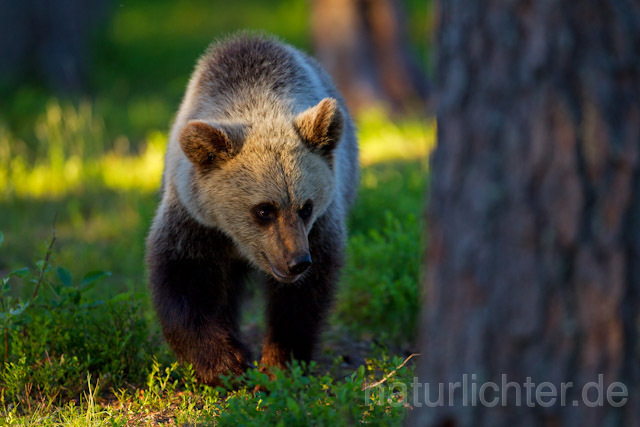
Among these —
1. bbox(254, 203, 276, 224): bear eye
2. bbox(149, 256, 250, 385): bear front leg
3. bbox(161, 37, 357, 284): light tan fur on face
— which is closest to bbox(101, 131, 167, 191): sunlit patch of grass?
bbox(161, 37, 357, 284): light tan fur on face

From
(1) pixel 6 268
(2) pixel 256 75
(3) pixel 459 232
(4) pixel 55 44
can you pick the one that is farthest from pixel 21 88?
(3) pixel 459 232

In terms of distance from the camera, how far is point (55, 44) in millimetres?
12766

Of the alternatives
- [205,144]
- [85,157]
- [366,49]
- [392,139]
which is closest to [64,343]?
[205,144]

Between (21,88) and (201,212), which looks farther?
(21,88)

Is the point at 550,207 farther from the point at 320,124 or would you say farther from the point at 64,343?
the point at 64,343

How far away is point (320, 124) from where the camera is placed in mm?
4023

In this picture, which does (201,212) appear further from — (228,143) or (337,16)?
(337,16)

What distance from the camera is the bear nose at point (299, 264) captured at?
3.72 m

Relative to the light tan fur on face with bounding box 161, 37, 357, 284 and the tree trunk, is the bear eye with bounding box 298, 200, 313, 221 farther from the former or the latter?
the tree trunk

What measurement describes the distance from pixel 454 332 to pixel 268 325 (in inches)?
84.9

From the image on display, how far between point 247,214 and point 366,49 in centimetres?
947

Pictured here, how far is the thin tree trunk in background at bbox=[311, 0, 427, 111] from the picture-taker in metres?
12.8

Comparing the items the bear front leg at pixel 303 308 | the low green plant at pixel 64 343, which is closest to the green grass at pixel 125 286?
the low green plant at pixel 64 343

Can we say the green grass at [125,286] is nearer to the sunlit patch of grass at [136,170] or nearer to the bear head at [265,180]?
the sunlit patch of grass at [136,170]
